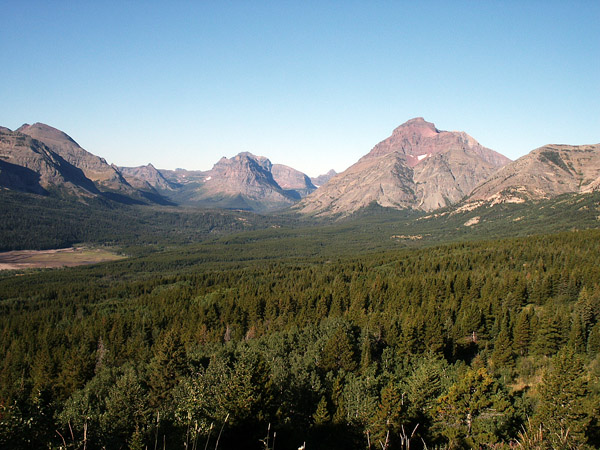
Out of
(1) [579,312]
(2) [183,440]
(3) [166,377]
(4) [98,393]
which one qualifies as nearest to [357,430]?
(2) [183,440]

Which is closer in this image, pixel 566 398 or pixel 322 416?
pixel 566 398

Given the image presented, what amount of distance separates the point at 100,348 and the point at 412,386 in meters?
73.5

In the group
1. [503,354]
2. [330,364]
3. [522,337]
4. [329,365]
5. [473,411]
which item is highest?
[473,411]

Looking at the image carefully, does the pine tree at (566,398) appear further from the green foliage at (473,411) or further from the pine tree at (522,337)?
the pine tree at (522,337)

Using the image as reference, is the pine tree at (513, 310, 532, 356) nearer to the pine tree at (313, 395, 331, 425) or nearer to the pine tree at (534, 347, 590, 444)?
the pine tree at (534, 347, 590, 444)

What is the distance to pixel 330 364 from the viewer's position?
55.6 m

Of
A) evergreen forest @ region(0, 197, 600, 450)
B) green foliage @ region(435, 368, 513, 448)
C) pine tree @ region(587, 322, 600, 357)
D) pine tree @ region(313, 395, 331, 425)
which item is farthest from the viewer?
pine tree @ region(587, 322, 600, 357)

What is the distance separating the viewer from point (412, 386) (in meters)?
41.9

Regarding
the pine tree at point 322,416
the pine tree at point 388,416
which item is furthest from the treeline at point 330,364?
the pine tree at point 388,416

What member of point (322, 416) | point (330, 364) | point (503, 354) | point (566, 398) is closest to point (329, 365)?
point (330, 364)

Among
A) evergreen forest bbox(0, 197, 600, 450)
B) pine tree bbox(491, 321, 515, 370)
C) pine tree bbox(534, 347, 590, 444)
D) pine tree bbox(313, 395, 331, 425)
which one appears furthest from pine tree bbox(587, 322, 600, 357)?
pine tree bbox(313, 395, 331, 425)

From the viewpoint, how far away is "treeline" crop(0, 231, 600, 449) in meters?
31.3

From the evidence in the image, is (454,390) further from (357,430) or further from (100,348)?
(100,348)

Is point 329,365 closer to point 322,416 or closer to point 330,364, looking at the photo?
point 330,364
